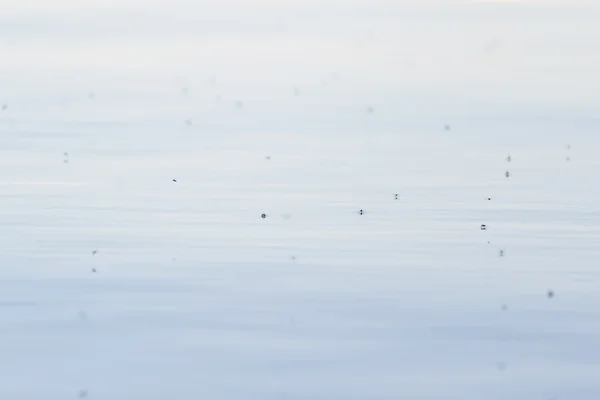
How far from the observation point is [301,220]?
17.5m

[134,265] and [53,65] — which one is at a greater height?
[53,65]

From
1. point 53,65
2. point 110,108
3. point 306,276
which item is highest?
point 53,65

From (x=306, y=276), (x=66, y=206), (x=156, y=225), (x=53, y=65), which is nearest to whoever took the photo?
(x=306, y=276)

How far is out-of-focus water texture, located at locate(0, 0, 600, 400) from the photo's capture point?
37.8 feet

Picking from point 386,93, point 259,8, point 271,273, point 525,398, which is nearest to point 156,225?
point 271,273

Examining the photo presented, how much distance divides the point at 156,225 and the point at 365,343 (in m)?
5.67

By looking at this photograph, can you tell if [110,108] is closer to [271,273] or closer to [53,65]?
[53,65]

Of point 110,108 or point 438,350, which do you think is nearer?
point 438,350

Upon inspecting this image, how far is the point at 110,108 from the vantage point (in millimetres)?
28047

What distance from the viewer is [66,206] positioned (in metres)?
18.6

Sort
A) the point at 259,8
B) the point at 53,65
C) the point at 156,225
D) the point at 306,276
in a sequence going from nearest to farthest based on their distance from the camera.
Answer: the point at 306,276, the point at 156,225, the point at 53,65, the point at 259,8

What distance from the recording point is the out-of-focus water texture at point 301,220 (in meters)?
11.5

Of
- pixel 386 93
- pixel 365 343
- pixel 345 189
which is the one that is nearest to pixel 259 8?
pixel 386 93

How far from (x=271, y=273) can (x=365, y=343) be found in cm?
273
